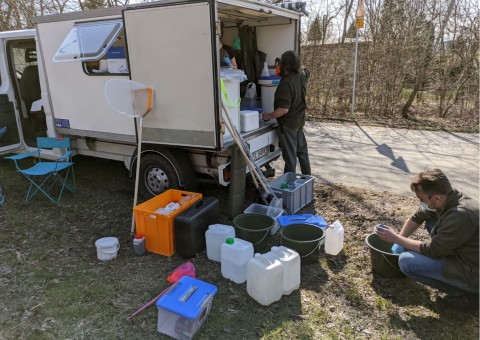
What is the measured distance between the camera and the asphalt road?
527 centimetres

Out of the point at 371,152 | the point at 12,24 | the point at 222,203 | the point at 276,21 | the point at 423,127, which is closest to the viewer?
the point at 222,203

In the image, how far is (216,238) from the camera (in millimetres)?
3336

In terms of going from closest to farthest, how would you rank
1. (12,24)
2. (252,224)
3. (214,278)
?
1. (214,278)
2. (252,224)
3. (12,24)

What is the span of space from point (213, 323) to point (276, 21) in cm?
396

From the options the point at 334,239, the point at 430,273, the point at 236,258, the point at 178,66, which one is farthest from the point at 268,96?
the point at 430,273

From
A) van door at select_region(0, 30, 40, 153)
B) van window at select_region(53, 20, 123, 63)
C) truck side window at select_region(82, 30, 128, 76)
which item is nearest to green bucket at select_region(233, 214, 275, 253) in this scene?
truck side window at select_region(82, 30, 128, 76)

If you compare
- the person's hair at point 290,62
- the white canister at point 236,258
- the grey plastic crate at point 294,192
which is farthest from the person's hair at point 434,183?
the person's hair at point 290,62

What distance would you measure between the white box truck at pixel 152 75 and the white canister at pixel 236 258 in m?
1.05

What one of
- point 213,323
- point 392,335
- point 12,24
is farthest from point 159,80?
point 12,24

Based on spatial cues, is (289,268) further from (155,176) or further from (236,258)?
(155,176)

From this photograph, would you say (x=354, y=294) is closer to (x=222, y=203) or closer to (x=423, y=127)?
(x=222, y=203)

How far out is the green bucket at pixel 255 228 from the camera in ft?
11.2

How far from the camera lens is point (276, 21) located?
5.04 m

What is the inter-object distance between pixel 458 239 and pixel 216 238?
1.86m
